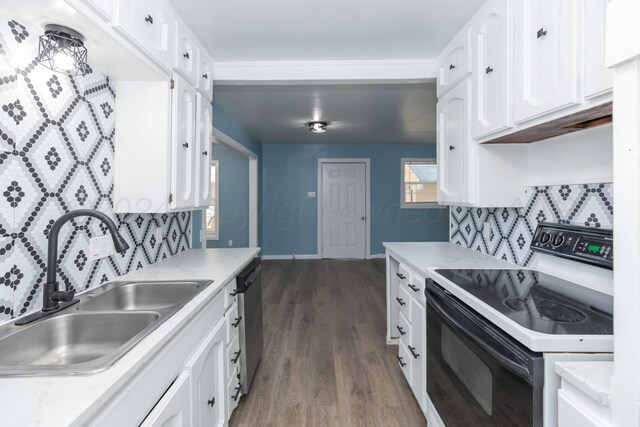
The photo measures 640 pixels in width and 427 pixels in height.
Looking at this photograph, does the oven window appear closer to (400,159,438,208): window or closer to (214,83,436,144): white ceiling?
(214,83,436,144): white ceiling

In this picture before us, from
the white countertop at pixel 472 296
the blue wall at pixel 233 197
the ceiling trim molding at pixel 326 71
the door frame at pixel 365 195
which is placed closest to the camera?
the white countertop at pixel 472 296

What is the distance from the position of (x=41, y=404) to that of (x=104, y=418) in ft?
0.40

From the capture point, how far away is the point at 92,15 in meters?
1.12

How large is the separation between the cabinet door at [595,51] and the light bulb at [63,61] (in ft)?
6.02

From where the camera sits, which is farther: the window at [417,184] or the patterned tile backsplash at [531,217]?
the window at [417,184]

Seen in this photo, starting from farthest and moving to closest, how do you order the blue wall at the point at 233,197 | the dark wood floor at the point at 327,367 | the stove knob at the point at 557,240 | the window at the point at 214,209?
the blue wall at the point at 233,197 → the window at the point at 214,209 → the dark wood floor at the point at 327,367 → the stove knob at the point at 557,240

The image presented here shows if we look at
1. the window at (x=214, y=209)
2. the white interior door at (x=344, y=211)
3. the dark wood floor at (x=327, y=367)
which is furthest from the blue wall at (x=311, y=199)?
the dark wood floor at (x=327, y=367)

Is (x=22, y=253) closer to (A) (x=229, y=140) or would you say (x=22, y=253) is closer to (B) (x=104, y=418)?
(B) (x=104, y=418)

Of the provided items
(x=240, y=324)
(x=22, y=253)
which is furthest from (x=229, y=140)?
(x=22, y=253)

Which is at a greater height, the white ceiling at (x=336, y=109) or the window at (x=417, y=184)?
→ the white ceiling at (x=336, y=109)

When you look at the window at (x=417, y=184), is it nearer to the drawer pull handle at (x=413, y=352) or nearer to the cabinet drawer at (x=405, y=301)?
the cabinet drawer at (x=405, y=301)

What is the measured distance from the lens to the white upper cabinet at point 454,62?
1.93 meters

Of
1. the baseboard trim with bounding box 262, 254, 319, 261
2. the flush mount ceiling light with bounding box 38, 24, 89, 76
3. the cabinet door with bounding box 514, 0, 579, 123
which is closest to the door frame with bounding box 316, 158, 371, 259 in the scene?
the baseboard trim with bounding box 262, 254, 319, 261

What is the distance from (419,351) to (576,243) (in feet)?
3.19
